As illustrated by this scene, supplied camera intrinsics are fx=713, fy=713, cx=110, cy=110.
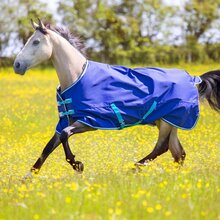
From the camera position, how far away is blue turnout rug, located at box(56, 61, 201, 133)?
313 inches

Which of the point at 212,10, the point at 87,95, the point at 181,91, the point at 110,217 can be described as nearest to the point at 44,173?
the point at 87,95

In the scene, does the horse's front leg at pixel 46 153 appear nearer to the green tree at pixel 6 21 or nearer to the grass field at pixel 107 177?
the grass field at pixel 107 177

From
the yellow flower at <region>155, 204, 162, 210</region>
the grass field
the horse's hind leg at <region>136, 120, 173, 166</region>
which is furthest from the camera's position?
the horse's hind leg at <region>136, 120, 173, 166</region>

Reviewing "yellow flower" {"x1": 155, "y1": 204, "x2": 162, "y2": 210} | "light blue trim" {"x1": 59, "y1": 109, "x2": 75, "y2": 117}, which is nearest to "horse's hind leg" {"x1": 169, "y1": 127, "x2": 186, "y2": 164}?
"light blue trim" {"x1": 59, "y1": 109, "x2": 75, "y2": 117}

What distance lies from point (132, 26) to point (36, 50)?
152ft

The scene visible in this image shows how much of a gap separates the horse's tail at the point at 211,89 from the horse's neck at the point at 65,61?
1701 millimetres

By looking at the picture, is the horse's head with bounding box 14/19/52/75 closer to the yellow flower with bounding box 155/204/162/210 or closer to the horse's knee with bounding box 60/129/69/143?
the horse's knee with bounding box 60/129/69/143

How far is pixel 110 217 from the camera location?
4.70m

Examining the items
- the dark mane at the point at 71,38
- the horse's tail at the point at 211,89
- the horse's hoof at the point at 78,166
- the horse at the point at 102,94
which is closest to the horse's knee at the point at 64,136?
the horse at the point at 102,94

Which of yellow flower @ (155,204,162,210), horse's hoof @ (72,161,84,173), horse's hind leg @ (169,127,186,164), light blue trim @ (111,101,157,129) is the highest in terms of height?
yellow flower @ (155,204,162,210)

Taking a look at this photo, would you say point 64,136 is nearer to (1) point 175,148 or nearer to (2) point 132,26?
(1) point 175,148

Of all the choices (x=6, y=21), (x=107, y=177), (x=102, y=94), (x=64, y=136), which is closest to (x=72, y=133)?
(x=64, y=136)

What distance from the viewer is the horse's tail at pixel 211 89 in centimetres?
895

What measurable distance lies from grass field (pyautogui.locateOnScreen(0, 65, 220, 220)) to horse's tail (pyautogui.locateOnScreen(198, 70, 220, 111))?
0.16m
